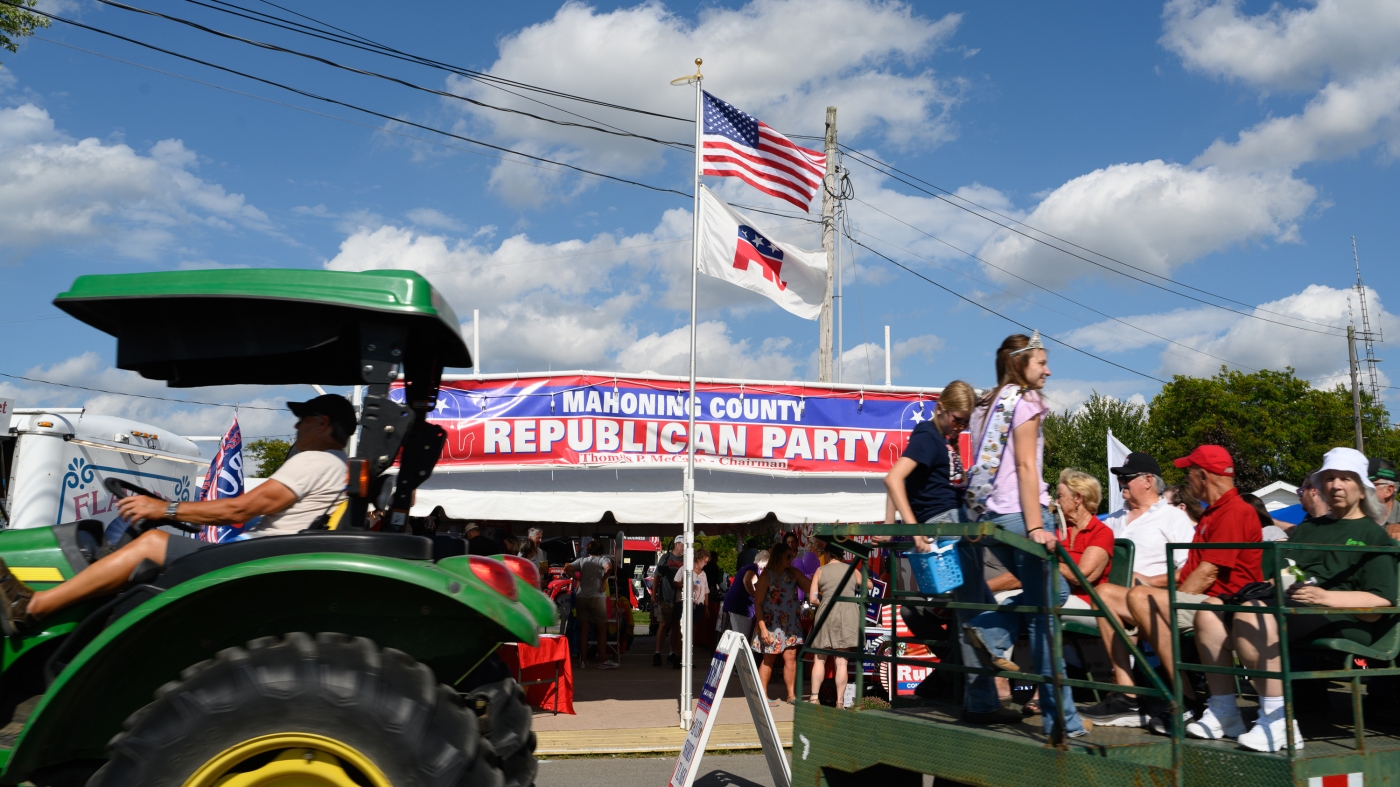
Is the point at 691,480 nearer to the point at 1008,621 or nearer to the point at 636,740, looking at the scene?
the point at 636,740

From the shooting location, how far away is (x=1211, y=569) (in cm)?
480

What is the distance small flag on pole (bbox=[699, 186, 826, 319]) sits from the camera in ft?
34.5

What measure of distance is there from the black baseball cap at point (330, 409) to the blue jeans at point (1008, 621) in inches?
107

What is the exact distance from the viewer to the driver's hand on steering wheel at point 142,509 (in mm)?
3811

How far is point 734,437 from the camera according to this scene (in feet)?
36.6

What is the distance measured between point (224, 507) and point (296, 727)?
979 millimetres

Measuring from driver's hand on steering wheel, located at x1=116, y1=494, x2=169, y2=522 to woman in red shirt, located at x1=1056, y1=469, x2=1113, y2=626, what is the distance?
4.30m

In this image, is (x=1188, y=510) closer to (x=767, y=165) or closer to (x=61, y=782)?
(x=767, y=165)

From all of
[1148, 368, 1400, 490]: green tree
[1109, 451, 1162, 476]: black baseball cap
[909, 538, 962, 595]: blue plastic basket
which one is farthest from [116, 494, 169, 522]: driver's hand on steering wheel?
[1148, 368, 1400, 490]: green tree

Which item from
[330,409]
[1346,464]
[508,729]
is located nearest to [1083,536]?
[1346,464]

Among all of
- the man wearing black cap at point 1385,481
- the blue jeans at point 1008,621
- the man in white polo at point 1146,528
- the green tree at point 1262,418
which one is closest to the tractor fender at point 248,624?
the blue jeans at point 1008,621

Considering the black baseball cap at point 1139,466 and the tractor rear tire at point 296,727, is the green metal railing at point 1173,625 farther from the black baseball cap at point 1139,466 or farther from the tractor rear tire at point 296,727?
the black baseball cap at point 1139,466

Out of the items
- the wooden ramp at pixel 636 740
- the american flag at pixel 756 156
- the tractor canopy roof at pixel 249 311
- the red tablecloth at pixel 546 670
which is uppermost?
the american flag at pixel 756 156

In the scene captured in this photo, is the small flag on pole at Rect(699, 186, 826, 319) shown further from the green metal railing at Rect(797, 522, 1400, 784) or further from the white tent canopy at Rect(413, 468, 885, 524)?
the green metal railing at Rect(797, 522, 1400, 784)
